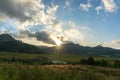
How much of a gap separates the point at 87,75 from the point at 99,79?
140 centimetres

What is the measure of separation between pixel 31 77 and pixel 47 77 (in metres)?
1.54

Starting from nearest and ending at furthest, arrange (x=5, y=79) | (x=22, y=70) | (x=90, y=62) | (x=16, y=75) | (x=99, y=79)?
1. (x=5, y=79)
2. (x=16, y=75)
3. (x=22, y=70)
4. (x=99, y=79)
5. (x=90, y=62)

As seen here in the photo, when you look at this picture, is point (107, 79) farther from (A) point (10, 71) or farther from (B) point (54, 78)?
(A) point (10, 71)

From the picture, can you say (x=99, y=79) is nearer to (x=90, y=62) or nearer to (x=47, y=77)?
(x=47, y=77)

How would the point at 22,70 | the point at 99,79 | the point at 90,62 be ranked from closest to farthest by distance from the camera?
the point at 22,70 < the point at 99,79 < the point at 90,62

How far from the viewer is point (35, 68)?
2731cm

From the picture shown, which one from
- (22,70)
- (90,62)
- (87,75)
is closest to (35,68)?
(22,70)

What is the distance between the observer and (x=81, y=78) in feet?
90.0

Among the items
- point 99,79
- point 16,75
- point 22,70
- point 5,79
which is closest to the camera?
point 5,79

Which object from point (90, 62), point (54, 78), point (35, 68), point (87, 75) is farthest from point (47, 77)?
point (90, 62)

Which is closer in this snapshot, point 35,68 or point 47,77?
point 47,77

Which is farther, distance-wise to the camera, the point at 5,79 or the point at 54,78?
the point at 54,78

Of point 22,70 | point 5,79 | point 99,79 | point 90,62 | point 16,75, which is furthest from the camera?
point 90,62

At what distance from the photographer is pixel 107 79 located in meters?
27.9
